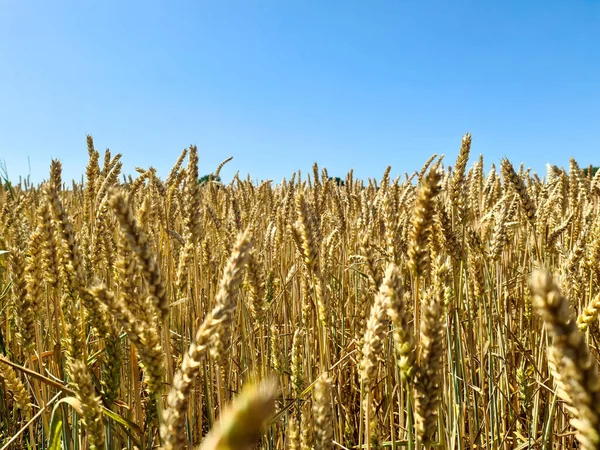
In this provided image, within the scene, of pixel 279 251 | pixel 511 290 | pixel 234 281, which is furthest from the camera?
pixel 279 251

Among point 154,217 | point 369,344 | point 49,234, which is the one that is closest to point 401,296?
point 369,344

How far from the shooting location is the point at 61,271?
3.23 feet

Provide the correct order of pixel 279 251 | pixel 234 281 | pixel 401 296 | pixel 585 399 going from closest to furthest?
1. pixel 585 399
2. pixel 234 281
3. pixel 401 296
4. pixel 279 251

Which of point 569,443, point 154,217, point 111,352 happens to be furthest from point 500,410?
point 154,217

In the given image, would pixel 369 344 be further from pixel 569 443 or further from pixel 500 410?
pixel 569 443

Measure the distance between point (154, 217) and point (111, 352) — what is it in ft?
5.00

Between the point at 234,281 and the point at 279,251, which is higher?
the point at 279,251

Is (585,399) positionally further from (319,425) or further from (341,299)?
(341,299)

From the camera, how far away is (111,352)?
914 mm

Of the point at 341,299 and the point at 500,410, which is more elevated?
the point at 341,299

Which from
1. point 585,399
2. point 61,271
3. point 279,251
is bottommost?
point 585,399

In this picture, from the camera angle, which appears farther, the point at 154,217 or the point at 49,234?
the point at 154,217

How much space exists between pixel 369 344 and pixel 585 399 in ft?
1.27

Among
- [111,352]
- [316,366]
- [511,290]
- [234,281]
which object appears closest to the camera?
[234,281]
